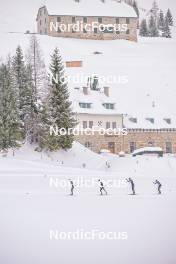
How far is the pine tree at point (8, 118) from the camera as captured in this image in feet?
68.1

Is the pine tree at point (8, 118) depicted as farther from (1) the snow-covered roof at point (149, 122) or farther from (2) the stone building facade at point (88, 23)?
(2) the stone building facade at point (88, 23)

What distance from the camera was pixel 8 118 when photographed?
21141 mm

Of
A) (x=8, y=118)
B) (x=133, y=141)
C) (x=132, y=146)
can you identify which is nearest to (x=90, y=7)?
(x=133, y=141)

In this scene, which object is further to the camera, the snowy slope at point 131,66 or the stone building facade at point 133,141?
the snowy slope at point 131,66

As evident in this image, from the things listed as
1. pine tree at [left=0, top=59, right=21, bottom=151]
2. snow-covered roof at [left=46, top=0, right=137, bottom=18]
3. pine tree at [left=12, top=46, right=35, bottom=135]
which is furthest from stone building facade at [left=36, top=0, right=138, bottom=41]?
pine tree at [left=0, top=59, right=21, bottom=151]

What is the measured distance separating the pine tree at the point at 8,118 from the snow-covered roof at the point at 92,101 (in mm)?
9049

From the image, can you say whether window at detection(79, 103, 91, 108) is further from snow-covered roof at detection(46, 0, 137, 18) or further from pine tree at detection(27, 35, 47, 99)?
snow-covered roof at detection(46, 0, 137, 18)

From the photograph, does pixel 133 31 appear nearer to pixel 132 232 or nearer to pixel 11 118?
pixel 11 118

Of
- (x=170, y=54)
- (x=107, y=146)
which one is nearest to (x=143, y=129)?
(x=107, y=146)

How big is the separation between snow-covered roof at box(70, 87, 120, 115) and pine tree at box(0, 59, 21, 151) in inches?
356

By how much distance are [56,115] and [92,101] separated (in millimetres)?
15220

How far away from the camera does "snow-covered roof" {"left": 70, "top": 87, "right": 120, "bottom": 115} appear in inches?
1240

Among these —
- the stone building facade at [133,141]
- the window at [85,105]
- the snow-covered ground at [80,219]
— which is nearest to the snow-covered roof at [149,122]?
the stone building facade at [133,141]

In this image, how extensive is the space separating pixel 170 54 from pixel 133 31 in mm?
4786
